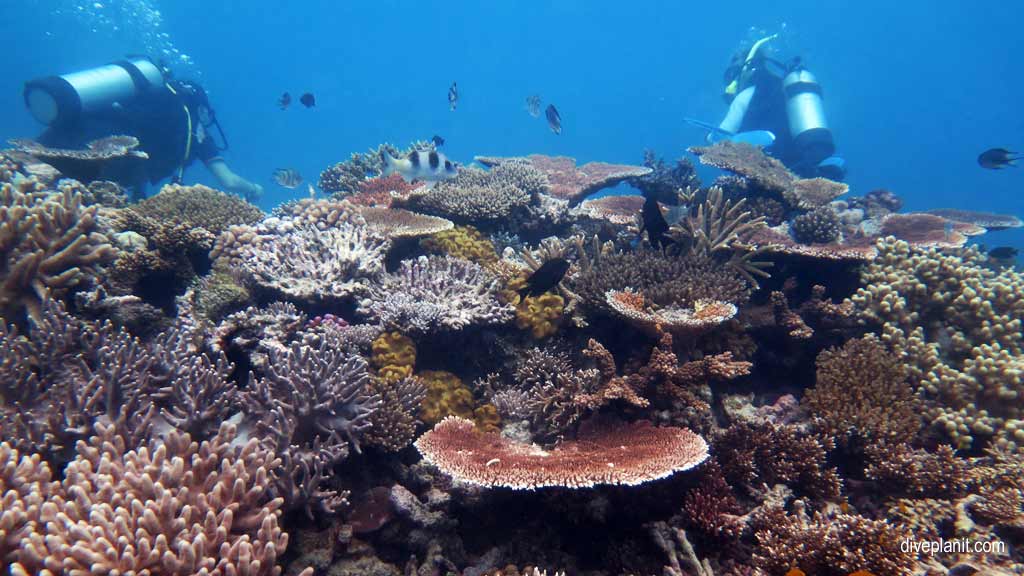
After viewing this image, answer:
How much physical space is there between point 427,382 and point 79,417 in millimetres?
2494

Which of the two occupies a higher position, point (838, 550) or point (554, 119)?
point (554, 119)

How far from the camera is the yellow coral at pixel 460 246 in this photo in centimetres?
599

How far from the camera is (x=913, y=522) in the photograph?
10.8 ft

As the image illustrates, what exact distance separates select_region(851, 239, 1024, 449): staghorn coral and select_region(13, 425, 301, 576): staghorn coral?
18.7 ft

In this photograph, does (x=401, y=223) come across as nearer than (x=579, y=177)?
Yes

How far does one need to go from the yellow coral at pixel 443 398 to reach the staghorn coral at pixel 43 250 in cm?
346

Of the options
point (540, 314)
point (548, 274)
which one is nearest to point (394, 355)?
point (540, 314)

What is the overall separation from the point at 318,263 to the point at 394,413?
2.28m

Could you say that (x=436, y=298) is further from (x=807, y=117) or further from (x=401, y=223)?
(x=807, y=117)

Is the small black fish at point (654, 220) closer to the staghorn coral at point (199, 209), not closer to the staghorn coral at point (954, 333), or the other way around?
the staghorn coral at point (954, 333)

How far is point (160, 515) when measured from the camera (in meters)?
2.28

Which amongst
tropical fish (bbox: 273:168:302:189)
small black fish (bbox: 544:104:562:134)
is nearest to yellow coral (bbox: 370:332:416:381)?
small black fish (bbox: 544:104:562:134)

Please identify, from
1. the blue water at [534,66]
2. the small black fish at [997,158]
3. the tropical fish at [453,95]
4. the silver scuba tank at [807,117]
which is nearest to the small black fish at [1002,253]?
the small black fish at [997,158]

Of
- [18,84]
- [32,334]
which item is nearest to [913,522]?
[32,334]
